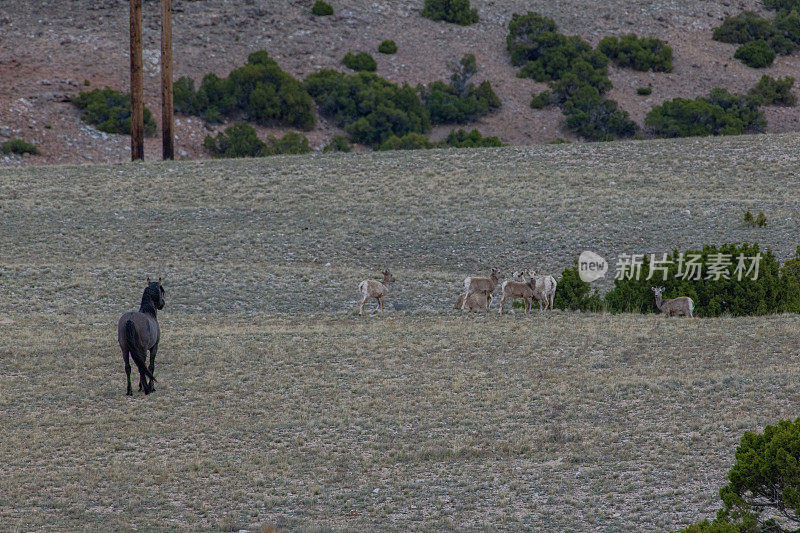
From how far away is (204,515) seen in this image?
1045 cm

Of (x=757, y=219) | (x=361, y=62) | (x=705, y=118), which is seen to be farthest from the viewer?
(x=361, y=62)

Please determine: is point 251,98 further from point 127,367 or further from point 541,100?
point 127,367

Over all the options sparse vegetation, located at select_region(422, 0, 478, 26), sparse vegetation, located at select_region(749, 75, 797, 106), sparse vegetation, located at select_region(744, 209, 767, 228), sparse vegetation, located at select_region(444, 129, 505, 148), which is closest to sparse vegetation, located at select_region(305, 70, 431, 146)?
sparse vegetation, located at select_region(444, 129, 505, 148)

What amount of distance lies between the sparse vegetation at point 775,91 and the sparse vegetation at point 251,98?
95.8 feet

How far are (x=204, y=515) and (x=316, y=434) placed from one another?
9.74 feet

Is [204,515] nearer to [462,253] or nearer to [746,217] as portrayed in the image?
[462,253]

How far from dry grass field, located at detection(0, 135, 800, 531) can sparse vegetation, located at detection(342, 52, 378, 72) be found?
1216 inches

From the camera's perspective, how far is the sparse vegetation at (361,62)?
208 feet

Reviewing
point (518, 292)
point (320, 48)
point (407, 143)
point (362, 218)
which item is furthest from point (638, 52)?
point (518, 292)

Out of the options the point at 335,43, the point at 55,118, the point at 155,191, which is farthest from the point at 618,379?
the point at 335,43

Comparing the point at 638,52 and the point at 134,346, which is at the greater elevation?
the point at 638,52

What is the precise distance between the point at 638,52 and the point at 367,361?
176 feet

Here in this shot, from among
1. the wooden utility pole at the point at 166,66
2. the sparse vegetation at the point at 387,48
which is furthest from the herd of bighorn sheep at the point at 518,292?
the sparse vegetation at the point at 387,48

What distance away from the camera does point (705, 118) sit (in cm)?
5678
